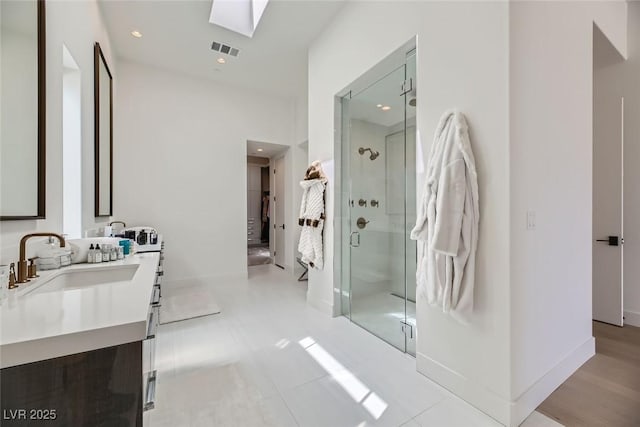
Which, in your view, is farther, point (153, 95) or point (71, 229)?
point (153, 95)

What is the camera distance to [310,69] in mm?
3572

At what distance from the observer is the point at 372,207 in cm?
319

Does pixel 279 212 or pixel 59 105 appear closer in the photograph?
pixel 59 105

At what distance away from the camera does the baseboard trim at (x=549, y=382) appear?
1.52 m

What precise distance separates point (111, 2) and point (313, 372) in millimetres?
4272

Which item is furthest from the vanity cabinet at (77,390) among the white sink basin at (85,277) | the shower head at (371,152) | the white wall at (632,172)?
the white wall at (632,172)

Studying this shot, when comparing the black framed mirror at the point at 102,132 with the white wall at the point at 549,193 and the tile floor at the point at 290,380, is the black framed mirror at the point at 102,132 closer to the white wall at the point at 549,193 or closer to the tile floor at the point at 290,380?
the tile floor at the point at 290,380

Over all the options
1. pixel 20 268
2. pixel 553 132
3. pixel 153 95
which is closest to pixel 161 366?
pixel 20 268

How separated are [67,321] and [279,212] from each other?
5160 mm

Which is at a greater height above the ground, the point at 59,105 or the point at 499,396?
the point at 59,105

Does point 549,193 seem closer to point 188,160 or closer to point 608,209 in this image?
point 608,209

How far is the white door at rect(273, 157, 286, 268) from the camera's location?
5.79 m

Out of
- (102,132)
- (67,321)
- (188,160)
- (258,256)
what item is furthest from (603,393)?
(258,256)

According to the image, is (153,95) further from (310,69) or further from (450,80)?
(450,80)
